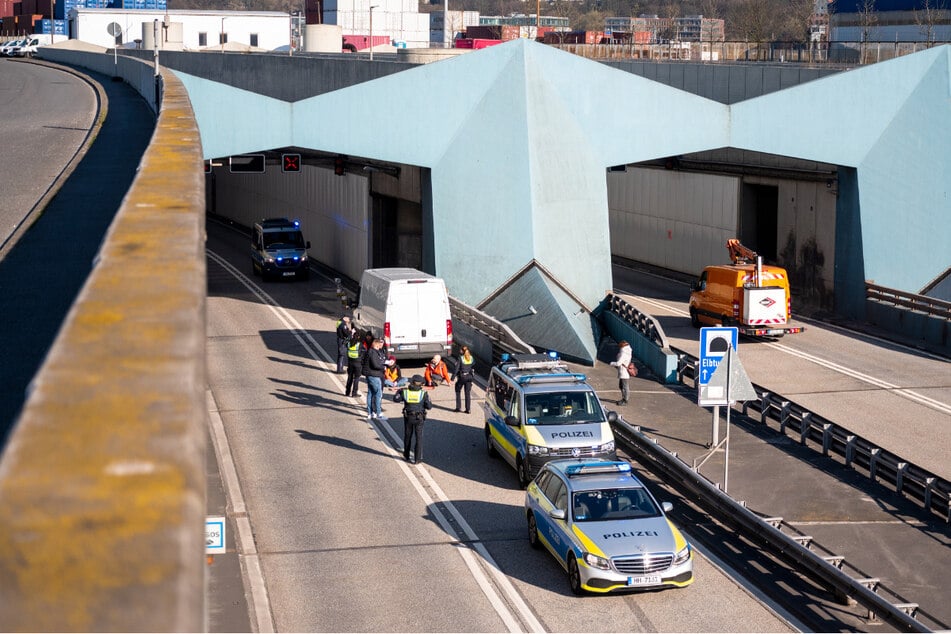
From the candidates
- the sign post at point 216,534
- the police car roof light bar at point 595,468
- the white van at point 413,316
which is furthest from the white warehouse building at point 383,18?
the sign post at point 216,534

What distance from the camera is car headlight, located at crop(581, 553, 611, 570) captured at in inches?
611

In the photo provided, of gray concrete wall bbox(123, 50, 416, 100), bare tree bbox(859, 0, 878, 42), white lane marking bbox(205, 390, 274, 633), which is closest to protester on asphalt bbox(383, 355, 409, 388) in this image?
white lane marking bbox(205, 390, 274, 633)

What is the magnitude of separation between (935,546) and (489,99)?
21159mm

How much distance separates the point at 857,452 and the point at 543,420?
18.0 ft

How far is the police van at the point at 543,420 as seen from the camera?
2048 cm

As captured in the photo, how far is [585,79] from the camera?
36.2 meters

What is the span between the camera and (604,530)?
53.2ft

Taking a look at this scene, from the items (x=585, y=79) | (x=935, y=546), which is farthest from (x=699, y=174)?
(x=935, y=546)

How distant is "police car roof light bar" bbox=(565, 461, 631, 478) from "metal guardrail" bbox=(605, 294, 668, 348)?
12.5 meters

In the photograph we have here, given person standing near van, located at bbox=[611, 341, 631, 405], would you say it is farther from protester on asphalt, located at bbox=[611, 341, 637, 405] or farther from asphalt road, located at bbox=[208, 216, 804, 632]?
asphalt road, located at bbox=[208, 216, 804, 632]

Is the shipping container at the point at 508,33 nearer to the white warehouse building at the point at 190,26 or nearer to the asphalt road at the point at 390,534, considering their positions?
the white warehouse building at the point at 190,26

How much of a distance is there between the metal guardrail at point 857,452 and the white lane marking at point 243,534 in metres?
10.2

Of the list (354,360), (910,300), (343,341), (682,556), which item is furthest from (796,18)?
(682,556)

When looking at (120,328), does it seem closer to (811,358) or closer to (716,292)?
(811,358)
